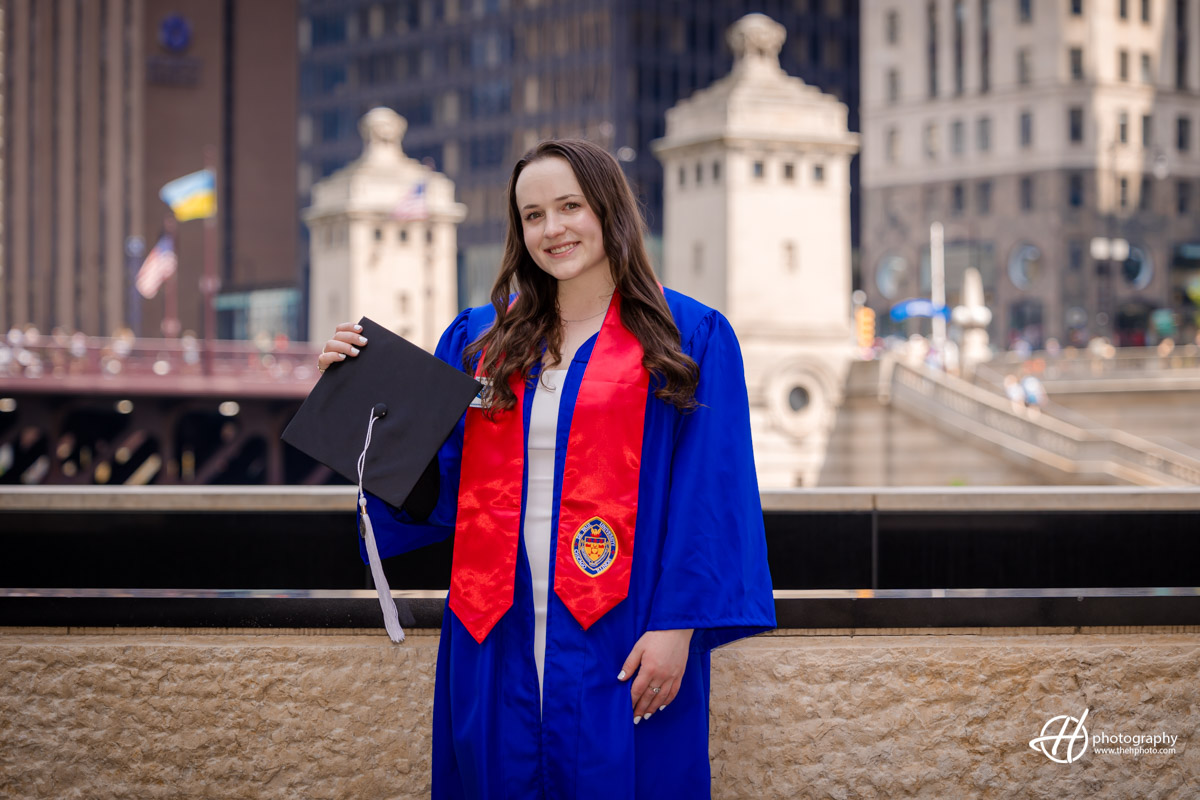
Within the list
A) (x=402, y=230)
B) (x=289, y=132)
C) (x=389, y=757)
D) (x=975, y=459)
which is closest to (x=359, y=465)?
(x=389, y=757)

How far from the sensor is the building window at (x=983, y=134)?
74.5 m

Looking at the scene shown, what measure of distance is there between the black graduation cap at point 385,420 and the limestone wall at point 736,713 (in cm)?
103

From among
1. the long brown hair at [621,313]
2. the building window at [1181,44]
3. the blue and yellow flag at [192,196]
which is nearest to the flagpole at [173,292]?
the blue and yellow flag at [192,196]

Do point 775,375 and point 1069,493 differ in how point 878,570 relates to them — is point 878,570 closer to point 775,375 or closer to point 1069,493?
point 1069,493

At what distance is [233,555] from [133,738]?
794mm

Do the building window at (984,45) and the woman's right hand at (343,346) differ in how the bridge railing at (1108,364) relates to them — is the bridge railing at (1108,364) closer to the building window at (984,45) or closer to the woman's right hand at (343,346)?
the building window at (984,45)

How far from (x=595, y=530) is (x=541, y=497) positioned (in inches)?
6.8

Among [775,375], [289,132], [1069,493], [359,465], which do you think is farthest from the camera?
[289,132]

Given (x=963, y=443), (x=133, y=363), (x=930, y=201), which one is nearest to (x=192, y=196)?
(x=133, y=363)

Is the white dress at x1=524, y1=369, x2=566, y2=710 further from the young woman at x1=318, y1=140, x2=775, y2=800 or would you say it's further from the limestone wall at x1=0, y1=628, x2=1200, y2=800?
the limestone wall at x1=0, y1=628, x2=1200, y2=800

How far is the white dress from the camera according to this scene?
333cm

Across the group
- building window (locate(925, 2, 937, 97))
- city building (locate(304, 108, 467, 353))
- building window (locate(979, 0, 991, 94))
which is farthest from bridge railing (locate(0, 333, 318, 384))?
building window (locate(925, 2, 937, 97))

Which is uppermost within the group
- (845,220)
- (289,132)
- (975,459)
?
(289,132)

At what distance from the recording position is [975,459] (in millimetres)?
36156
